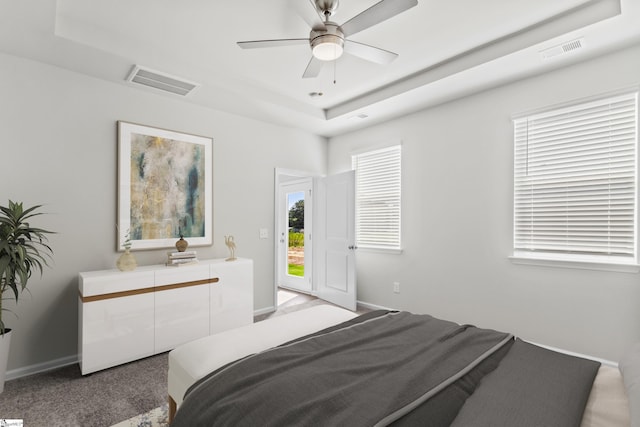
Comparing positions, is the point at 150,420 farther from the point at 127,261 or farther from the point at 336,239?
the point at 336,239

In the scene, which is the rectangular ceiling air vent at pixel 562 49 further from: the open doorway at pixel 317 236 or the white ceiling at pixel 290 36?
the open doorway at pixel 317 236

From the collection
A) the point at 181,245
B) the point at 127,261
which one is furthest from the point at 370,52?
the point at 127,261

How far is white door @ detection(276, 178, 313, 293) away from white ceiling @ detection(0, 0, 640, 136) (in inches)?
90.7

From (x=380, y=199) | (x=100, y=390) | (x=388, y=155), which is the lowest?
(x=100, y=390)

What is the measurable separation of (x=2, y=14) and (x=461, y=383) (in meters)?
3.45

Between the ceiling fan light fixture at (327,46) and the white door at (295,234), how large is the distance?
3219mm

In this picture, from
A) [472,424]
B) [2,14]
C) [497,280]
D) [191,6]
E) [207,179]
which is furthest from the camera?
[207,179]

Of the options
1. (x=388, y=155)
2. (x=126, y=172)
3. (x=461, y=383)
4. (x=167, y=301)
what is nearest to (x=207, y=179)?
(x=126, y=172)

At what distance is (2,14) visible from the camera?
2.15 metres

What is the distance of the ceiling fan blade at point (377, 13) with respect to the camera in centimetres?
182

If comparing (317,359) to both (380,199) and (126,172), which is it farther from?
(380,199)

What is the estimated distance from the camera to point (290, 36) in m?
2.70

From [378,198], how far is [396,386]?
11.4ft

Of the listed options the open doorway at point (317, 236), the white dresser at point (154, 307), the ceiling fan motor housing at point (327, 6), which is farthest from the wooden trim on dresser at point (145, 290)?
the ceiling fan motor housing at point (327, 6)
